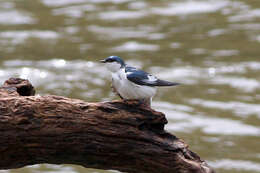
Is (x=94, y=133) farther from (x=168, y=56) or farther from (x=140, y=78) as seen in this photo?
(x=168, y=56)

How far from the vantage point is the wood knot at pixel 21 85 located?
6523 millimetres

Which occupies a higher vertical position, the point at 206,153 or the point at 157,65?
the point at 157,65

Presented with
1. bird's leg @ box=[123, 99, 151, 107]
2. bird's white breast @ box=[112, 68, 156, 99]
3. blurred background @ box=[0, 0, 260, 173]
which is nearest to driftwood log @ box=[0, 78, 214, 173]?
bird's leg @ box=[123, 99, 151, 107]

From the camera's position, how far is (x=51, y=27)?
17.9 m

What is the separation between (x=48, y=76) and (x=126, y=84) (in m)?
8.84

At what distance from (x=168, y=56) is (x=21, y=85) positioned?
9394 millimetres

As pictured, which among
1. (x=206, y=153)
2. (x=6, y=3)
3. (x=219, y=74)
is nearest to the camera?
(x=206, y=153)

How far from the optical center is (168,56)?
15695mm

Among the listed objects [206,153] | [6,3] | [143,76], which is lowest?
[206,153]

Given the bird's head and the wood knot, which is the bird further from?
the wood knot

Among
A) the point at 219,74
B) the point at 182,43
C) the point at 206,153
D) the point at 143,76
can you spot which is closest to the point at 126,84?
the point at 143,76

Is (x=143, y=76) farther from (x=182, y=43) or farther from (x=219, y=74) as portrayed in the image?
(x=182, y=43)

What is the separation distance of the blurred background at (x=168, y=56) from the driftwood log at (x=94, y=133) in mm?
4922

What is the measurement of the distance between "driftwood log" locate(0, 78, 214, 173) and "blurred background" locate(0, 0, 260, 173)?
16.1 ft
